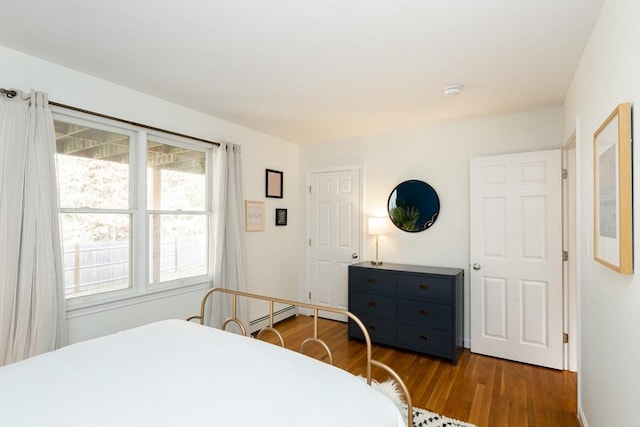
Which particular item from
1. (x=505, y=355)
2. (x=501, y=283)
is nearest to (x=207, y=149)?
(x=501, y=283)

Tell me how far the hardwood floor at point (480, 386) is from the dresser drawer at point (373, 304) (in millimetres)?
371

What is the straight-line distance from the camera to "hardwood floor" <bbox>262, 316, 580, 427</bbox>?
7.33 ft

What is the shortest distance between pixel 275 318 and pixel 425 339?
1.92 m

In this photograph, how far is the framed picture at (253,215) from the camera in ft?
12.5

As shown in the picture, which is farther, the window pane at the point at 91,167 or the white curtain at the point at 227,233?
the white curtain at the point at 227,233

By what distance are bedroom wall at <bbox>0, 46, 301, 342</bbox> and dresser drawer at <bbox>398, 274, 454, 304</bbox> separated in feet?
5.60

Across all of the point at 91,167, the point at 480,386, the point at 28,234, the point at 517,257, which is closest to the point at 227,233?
the point at 91,167

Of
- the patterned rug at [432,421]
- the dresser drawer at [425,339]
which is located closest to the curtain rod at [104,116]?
the dresser drawer at [425,339]

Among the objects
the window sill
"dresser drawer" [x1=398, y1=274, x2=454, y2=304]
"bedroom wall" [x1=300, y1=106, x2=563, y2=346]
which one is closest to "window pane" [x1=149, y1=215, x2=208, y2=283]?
the window sill

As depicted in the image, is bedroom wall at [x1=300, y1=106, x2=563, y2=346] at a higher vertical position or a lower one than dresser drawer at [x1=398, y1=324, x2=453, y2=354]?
higher

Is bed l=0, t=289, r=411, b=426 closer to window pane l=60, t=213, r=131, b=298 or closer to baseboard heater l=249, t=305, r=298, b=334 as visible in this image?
window pane l=60, t=213, r=131, b=298

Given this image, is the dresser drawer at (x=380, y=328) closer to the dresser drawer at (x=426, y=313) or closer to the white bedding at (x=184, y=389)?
the dresser drawer at (x=426, y=313)

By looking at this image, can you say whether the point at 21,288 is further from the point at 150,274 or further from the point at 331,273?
the point at 331,273

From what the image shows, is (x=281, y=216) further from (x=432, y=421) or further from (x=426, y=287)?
(x=432, y=421)
